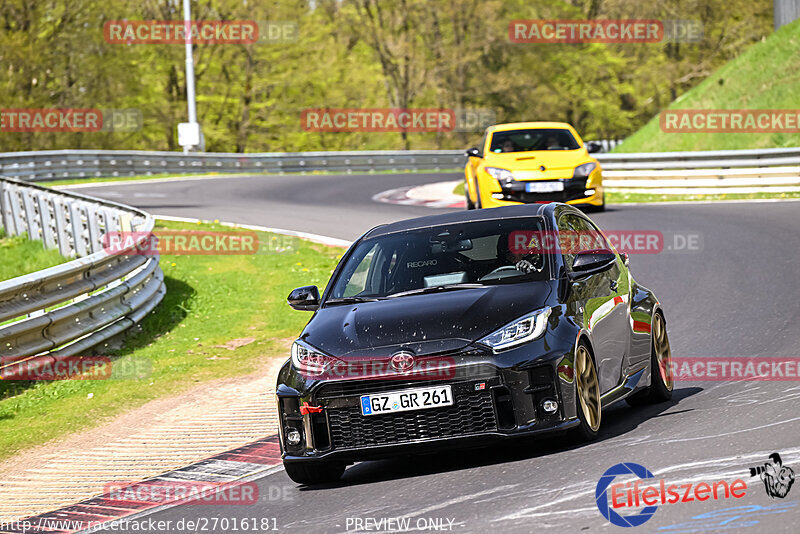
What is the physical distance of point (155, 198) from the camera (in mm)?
29672

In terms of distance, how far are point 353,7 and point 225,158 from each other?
892 inches

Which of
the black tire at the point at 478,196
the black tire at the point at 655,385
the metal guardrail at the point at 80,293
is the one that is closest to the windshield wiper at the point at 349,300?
the black tire at the point at 655,385

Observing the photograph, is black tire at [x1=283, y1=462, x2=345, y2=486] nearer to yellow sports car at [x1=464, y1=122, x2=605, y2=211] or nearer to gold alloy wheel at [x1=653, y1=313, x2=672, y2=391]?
gold alloy wheel at [x1=653, y1=313, x2=672, y2=391]

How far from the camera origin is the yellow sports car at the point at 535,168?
20125mm

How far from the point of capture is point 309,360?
273 inches

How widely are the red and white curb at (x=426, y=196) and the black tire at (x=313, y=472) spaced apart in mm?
18252

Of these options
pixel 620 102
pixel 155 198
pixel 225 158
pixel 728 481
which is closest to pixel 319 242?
pixel 155 198

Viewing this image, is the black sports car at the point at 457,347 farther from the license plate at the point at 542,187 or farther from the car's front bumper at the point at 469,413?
the license plate at the point at 542,187

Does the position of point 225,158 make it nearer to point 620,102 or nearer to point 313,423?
point 620,102

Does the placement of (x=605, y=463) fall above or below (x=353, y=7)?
below

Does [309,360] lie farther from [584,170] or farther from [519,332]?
[584,170]

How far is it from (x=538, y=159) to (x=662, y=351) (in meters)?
12.1

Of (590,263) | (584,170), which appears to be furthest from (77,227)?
(590,263)

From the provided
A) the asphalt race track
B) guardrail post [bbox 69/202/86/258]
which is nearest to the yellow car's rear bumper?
guardrail post [bbox 69/202/86/258]
